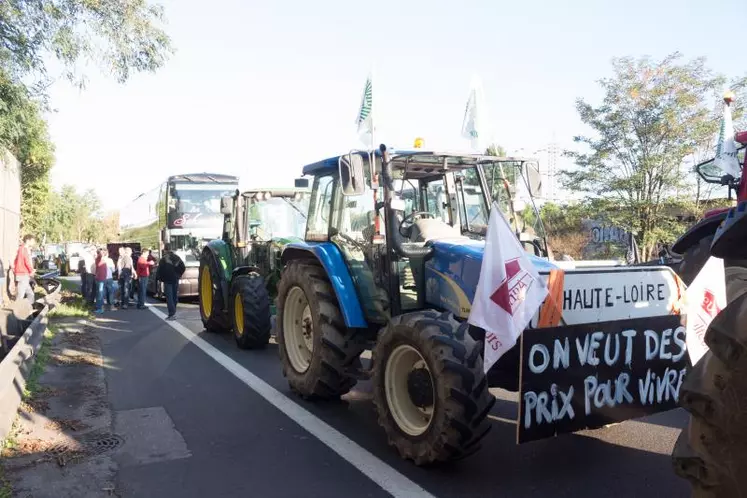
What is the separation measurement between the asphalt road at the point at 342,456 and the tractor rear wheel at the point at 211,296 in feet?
11.2

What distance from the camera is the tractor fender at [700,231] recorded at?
22.3 feet

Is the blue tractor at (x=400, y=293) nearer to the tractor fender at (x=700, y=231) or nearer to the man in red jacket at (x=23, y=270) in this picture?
the tractor fender at (x=700, y=231)

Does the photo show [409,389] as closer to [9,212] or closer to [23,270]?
[23,270]

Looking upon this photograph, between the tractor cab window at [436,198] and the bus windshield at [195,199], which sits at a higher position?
the bus windshield at [195,199]

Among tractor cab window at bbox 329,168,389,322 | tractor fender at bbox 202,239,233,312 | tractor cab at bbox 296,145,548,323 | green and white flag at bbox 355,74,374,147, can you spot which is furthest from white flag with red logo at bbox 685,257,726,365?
tractor fender at bbox 202,239,233,312

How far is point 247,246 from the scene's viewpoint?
10727 millimetres

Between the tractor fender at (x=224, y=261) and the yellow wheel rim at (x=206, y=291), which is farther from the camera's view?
the yellow wheel rim at (x=206, y=291)

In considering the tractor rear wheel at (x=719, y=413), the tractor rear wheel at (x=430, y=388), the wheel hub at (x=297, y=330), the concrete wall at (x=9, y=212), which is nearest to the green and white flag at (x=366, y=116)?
the wheel hub at (x=297, y=330)

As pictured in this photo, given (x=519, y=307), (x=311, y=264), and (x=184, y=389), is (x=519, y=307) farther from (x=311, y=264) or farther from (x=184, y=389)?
(x=184, y=389)

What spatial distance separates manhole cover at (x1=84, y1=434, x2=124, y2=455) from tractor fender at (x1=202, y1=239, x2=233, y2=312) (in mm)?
5123

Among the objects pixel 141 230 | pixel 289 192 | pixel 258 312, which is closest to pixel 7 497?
pixel 258 312

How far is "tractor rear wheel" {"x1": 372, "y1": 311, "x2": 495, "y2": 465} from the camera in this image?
4090 millimetres

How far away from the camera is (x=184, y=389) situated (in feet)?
23.4

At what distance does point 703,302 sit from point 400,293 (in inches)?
91.9
